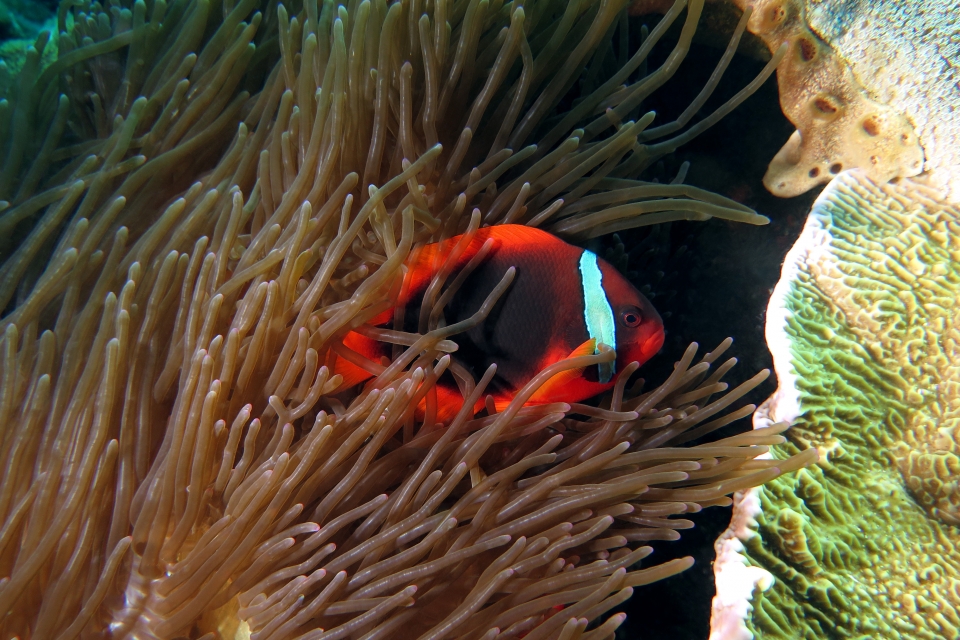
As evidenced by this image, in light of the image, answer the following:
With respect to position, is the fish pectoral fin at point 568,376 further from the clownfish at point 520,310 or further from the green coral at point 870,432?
the green coral at point 870,432

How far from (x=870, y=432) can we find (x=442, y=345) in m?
1.06

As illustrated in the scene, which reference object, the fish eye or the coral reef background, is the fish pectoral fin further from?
the coral reef background

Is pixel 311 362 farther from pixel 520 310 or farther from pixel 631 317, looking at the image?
pixel 631 317

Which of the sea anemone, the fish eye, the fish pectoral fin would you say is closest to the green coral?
the sea anemone

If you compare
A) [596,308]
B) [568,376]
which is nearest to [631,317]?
[596,308]

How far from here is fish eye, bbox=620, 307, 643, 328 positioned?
1.36 m

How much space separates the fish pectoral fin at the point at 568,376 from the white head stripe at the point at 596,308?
0.04m

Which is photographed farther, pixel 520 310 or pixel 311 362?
pixel 520 310

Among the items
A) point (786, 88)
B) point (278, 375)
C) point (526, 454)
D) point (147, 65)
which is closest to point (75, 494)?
point (278, 375)

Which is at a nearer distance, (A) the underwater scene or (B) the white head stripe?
(A) the underwater scene

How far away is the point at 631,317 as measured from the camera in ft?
4.48

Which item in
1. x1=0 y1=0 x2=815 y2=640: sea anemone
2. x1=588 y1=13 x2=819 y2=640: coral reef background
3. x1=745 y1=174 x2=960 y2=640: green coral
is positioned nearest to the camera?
x1=0 y1=0 x2=815 y2=640: sea anemone

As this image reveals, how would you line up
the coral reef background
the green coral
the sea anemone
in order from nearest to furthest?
the sea anemone → the green coral → the coral reef background

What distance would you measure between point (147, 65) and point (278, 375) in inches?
42.9
